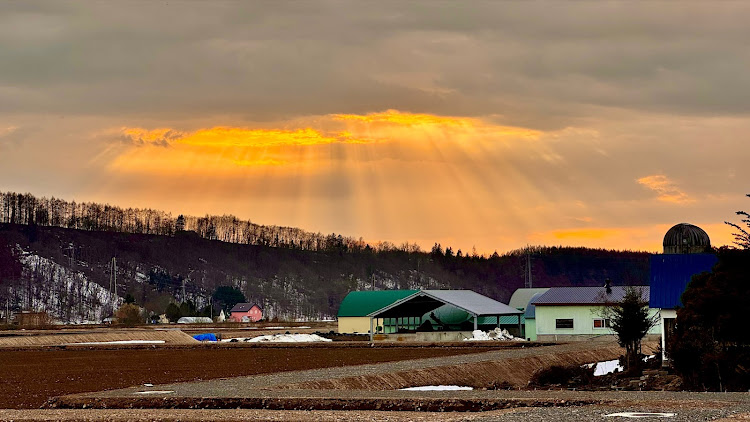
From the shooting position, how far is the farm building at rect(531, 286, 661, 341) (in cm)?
7681

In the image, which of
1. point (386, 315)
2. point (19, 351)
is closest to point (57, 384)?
point (19, 351)

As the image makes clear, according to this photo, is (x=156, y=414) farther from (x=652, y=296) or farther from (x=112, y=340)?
(x=112, y=340)

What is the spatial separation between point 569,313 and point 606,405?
178ft

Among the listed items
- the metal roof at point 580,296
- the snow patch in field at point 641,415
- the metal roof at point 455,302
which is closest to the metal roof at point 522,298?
the metal roof at point 455,302

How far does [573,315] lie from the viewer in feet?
255

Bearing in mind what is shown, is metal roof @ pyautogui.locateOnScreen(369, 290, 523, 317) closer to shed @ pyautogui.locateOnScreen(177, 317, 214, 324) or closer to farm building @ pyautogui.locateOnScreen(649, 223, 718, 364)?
farm building @ pyautogui.locateOnScreen(649, 223, 718, 364)

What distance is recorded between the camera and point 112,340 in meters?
84.1

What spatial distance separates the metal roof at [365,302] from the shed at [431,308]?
35.9 feet

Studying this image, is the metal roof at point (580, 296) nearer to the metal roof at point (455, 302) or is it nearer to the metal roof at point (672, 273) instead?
the metal roof at point (455, 302)

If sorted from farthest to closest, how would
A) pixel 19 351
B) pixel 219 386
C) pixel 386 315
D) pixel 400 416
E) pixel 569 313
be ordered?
pixel 386 315
pixel 569 313
pixel 19 351
pixel 219 386
pixel 400 416

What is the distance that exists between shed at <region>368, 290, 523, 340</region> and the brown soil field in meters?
14.8

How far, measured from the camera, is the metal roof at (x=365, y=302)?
108750 millimetres

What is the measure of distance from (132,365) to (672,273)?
2625cm

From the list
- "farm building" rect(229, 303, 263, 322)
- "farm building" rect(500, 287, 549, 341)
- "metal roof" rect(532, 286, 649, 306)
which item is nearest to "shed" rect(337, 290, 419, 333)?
"farm building" rect(500, 287, 549, 341)
